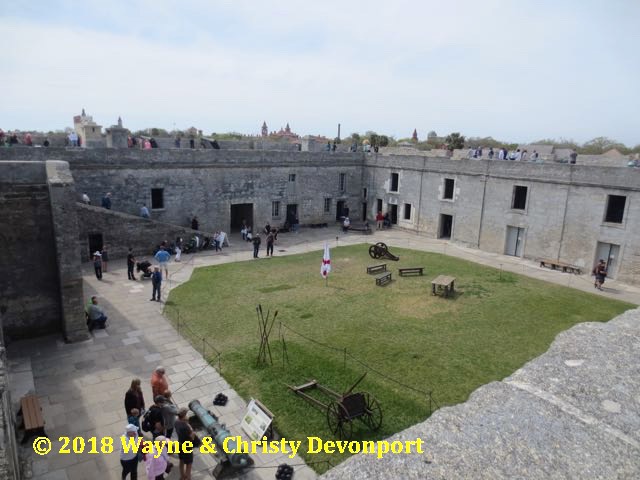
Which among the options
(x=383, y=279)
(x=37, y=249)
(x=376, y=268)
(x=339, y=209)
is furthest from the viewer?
(x=339, y=209)

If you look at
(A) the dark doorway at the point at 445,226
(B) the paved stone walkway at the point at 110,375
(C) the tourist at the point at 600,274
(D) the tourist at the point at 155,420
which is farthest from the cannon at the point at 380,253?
(D) the tourist at the point at 155,420

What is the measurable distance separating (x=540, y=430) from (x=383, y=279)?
51.3ft

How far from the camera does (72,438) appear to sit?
8.95 metres

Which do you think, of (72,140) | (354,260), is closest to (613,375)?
(354,260)

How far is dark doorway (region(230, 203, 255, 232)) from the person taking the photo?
28953 millimetres

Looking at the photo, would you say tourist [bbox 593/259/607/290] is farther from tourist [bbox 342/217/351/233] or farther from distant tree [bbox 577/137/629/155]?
distant tree [bbox 577/137/629/155]

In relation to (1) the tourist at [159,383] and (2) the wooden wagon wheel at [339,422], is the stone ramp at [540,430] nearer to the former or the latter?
(2) the wooden wagon wheel at [339,422]

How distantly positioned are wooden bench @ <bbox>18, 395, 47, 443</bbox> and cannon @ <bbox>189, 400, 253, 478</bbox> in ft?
9.31

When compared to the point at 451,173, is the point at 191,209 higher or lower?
lower

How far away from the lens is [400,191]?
30.6 m

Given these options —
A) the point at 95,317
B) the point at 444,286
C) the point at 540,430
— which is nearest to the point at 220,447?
the point at 540,430

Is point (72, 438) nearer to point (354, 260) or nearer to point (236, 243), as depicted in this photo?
point (354, 260)

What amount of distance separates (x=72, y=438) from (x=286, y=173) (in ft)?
72.5

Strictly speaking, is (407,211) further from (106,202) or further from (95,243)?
(95,243)
